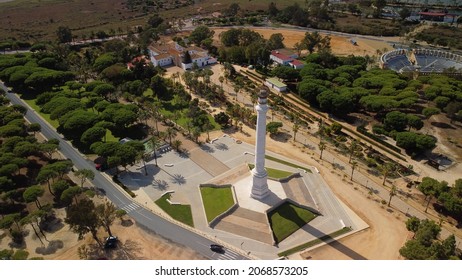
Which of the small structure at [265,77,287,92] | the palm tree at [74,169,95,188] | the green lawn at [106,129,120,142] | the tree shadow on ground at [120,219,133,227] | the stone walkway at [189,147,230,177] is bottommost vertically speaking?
→ the tree shadow on ground at [120,219,133,227]

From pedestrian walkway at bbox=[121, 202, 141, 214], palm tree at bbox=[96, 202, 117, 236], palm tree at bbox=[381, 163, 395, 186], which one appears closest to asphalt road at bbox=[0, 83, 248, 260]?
pedestrian walkway at bbox=[121, 202, 141, 214]

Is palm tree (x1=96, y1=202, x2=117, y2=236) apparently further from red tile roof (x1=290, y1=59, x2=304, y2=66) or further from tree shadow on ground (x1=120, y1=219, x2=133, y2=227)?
red tile roof (x1=290, y1=59, x2=304, y2=66)

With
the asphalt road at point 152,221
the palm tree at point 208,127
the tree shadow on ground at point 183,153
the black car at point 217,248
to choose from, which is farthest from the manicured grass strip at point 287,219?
the palm tree at point 208,127

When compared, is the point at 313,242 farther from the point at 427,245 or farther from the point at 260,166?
the point at 427,245

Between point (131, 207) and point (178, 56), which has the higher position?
point (178, 56)

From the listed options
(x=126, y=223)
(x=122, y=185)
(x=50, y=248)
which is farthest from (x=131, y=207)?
(x=50, y=248)

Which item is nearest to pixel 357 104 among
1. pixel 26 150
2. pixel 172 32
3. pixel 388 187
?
pixel 388 187

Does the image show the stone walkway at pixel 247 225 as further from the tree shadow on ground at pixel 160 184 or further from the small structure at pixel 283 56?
the small structure at pixel 283 56
